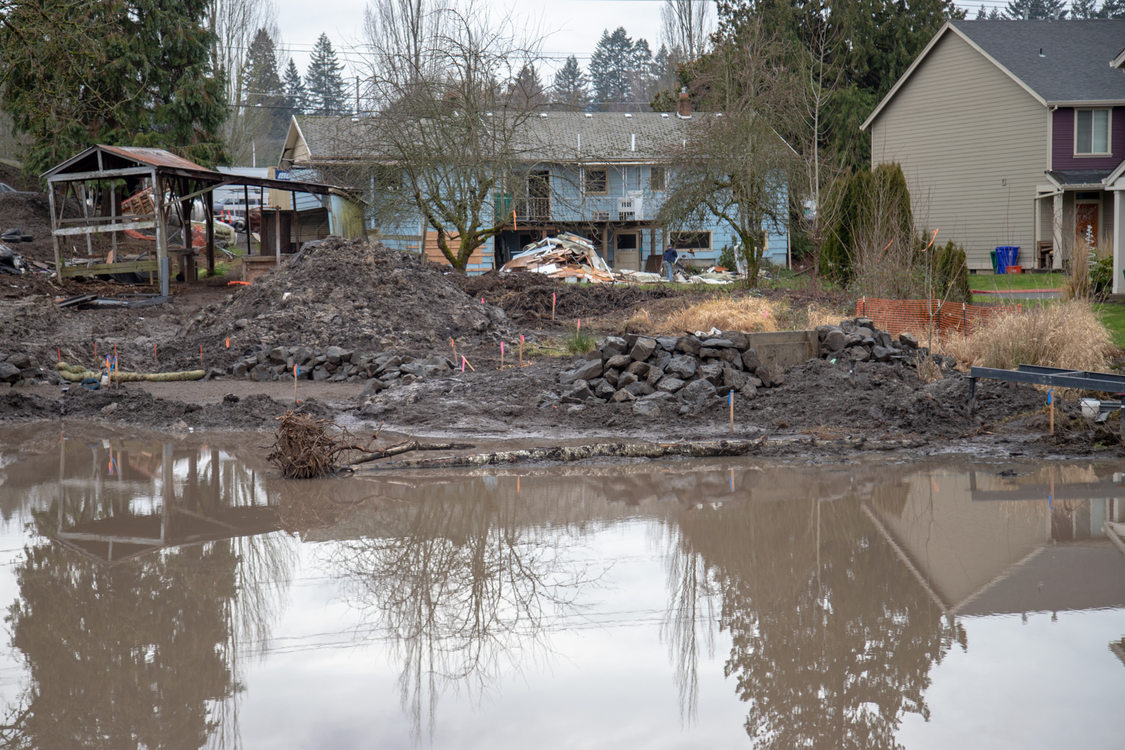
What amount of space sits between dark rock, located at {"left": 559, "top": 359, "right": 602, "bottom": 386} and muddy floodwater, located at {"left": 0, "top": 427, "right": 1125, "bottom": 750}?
3.50 m

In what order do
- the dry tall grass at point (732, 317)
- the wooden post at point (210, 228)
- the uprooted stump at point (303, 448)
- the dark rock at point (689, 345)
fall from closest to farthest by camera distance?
the uprooted stump at point (303, 448) → the dark rock at point (689, 345) → the dry tall grass at point (732, 317) → the wooden post at point (210, 228)

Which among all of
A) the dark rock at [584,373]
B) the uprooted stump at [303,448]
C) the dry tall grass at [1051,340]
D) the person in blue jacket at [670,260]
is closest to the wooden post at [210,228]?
the person in blue jacket at [670,260]

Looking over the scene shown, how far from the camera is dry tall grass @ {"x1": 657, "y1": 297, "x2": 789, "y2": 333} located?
17.0 metres

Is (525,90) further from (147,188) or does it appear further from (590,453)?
(590,453)

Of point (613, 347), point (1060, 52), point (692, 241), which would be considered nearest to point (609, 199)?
point (692, 241)

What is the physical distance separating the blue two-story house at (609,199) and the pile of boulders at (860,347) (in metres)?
21.9

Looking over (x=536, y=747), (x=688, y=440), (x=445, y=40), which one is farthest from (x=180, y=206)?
(x=536, y=747)

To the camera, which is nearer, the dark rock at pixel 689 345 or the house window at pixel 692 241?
the dark rock at pixel 689 345

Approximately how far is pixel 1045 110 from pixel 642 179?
Result: 15.6 m

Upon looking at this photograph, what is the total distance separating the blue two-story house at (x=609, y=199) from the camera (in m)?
37.5

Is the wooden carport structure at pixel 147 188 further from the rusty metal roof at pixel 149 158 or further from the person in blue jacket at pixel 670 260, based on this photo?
the person in blue jacket at pixel 670 260

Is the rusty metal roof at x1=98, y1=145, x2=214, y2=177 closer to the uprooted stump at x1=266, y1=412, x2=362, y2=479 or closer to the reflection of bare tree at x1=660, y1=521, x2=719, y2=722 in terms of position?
the uprooted stump at x1=266, y1=412, x2=362, y2=479

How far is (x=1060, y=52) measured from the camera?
3253cm

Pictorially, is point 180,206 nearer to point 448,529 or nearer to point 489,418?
point 489,418
